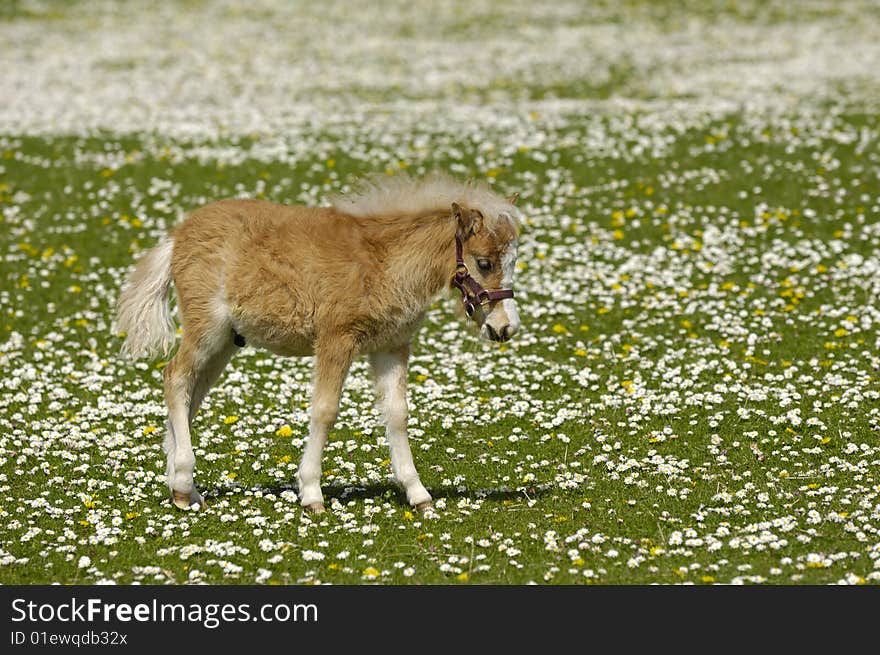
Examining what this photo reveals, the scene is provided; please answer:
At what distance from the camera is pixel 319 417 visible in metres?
10.5

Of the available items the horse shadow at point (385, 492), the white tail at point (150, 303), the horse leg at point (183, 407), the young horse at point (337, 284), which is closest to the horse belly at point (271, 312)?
the young horse at point (337, 284)

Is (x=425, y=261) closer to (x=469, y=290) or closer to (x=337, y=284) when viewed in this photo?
(x=469, y=290)

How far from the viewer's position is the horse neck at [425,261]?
33.8ft

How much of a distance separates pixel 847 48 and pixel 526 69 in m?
9.80

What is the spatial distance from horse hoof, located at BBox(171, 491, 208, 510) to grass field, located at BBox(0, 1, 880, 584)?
162 mm

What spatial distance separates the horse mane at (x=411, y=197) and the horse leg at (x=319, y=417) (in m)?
1.38

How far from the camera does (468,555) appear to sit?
30.9 feet

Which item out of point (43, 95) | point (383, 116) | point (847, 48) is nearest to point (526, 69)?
point (383, 116)

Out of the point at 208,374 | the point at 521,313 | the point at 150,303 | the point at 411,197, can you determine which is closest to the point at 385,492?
the point at 208,374

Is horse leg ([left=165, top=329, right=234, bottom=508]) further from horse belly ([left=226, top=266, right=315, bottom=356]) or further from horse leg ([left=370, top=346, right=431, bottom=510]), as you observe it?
horse leg ([left=370, top=346, right=431, bottom=510])

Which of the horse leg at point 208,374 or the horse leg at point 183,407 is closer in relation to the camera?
the horse leg at point 183,407

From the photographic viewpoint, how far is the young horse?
10.1 metres

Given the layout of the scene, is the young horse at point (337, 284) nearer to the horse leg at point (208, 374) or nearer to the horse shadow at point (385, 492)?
the horse leg at point (208, 374)
